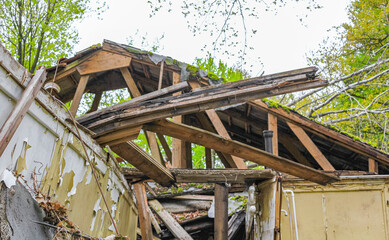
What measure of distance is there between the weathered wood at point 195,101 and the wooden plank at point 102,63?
3250mm

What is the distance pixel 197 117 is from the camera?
31.7 feet

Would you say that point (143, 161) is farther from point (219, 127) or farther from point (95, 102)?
point (95, 102)

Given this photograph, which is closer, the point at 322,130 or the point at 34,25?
the point at 322,130

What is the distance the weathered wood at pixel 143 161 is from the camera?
20.5 feet

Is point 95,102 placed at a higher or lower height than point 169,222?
higher

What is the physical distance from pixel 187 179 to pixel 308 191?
3.39 meters

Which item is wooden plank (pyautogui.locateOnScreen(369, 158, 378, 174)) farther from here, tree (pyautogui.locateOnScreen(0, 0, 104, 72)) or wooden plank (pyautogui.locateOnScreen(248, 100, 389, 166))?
tree (pyautogui.locateOnScreen(0, 0, 104, 72))

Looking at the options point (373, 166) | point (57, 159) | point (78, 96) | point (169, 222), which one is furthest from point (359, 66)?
point (57, 159)

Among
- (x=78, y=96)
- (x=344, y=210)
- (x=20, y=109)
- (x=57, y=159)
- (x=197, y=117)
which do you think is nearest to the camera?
(x=20, y=109)

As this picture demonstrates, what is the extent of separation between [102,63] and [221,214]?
13.9 feet

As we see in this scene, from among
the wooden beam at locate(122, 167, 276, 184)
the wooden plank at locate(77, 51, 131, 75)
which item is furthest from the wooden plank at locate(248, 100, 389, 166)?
the wooden plank at locate(77, 51, 131, 75)

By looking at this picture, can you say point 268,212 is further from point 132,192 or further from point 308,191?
point 132,192

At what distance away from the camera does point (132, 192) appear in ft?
29.7

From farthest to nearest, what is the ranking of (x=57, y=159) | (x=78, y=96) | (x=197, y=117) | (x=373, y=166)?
1. (x=197, y=117)
2. (x=373, y=166)
3. (x=78, y=96)
4. (x=57, y=159)
